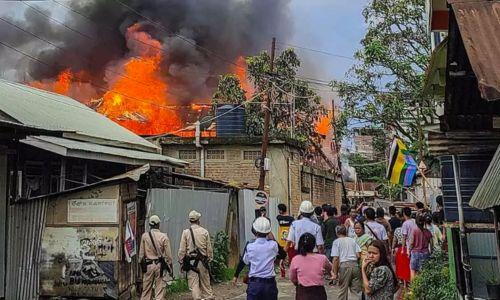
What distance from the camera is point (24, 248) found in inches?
375

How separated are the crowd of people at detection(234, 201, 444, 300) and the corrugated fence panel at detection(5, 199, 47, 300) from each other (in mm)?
4021

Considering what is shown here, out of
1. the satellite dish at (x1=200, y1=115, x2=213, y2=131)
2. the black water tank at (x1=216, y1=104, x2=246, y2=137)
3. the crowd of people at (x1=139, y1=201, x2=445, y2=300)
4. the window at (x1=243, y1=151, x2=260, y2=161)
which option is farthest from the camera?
the black water tank at (x1=216, y1=104, x2=246, y2=137)

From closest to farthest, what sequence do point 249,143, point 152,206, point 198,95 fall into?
point 152,206, point 249,143, point 198,95

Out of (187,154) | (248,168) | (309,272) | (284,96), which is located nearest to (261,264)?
(309,272)

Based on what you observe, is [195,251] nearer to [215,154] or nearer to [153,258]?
[153,258]

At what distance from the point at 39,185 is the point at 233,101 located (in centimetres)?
1820

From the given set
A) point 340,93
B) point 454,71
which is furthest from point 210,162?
point 454,71

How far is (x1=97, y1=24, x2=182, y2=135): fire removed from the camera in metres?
29.6

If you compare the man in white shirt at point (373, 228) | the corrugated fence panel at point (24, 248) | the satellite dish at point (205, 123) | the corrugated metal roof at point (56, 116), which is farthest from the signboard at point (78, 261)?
the satellite dish at point (205, 123)

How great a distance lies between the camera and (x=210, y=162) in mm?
21719

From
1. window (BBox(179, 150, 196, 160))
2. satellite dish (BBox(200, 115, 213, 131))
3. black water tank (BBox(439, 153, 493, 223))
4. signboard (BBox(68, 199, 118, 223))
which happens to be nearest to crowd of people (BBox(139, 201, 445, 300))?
signboard (BBox(68, 199, 118, 223))

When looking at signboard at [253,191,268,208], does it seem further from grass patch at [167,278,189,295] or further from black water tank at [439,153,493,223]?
black water tank at [439,153,493,223]

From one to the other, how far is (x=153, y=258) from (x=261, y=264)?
3.11m

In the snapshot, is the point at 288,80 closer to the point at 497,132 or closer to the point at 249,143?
the point at 249,143
